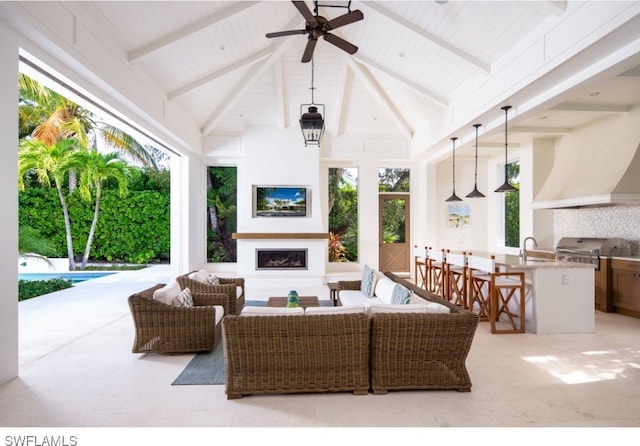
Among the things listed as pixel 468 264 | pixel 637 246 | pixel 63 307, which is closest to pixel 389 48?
pixel 468 264

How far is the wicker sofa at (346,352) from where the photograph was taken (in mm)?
2822

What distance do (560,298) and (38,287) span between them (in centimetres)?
903

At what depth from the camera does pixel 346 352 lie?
2.88 metres

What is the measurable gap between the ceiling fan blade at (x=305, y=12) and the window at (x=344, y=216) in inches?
229

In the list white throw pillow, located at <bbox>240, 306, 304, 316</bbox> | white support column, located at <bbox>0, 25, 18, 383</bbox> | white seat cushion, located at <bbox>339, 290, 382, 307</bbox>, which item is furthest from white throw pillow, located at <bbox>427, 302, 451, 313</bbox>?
white support column, located at <bbox>0, 25, 18, 383</bbox>

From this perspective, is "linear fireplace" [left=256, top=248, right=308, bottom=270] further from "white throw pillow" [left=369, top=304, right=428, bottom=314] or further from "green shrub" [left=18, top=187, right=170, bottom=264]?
"white throw pillow" [left=369, top=304, right=428, bottom=314]

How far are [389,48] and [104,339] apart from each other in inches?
223

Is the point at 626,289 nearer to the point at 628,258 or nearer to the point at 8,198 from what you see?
the point at 628,258

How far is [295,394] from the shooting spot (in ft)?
9.53

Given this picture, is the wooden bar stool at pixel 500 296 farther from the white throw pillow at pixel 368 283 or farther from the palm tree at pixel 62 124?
the palm tree at pixel 62 124

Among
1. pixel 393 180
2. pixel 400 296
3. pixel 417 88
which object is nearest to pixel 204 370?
pixel 400 296

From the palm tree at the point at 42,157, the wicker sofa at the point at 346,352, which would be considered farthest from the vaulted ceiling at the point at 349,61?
the palm tree at the point at 42,157

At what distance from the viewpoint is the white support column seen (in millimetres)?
2949

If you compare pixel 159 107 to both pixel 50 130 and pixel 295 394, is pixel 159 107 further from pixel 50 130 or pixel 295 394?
pixel 50 130
